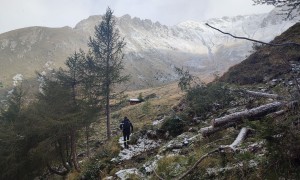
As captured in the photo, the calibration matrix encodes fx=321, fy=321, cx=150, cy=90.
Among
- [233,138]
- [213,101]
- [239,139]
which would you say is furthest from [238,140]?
[213,101]

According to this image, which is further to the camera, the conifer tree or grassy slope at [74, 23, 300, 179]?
the conifer tree

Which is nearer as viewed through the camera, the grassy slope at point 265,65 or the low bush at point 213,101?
the low bush at point 213,101

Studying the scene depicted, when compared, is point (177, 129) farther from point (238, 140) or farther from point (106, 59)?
point (106, 59)

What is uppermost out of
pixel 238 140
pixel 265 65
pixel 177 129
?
pixel 265 65

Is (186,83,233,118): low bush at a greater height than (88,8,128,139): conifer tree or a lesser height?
lesser

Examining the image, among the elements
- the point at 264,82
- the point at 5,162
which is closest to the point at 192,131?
the point at 264,82

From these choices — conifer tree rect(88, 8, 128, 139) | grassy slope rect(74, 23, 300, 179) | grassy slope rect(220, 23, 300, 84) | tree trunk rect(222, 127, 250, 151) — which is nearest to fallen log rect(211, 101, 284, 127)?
grassy slope rect(74, 23, 300, 179)

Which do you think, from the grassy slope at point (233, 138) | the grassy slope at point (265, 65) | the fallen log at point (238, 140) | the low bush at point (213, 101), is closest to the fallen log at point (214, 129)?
the grassy slope at point (233, 138)

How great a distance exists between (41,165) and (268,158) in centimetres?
1860

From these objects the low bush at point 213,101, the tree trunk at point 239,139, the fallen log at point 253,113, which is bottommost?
the low bush at point 213,101

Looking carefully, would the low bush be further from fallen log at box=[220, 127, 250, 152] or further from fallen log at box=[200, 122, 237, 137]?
fallen log at box=[220, 127, 250, 152]

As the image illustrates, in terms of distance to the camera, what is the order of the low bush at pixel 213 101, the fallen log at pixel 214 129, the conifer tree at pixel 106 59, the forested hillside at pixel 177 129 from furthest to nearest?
the conifer tree at pixel 106 59
the low bush at pixel 213 101
the fallen log at pixel 214 129
the forested hillside at pixel 177 129

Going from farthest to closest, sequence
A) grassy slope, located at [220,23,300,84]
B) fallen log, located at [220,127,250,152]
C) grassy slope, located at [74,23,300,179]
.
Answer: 1. grassy slope, located at [220,23,300,84]
2. fallen log, located at [220,127,250,152]
3. grassy slope, located at [74,23,300,179]

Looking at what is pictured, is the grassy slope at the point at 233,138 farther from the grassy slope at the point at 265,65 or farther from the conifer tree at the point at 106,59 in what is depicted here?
the conifer tree at the point at 106,59
